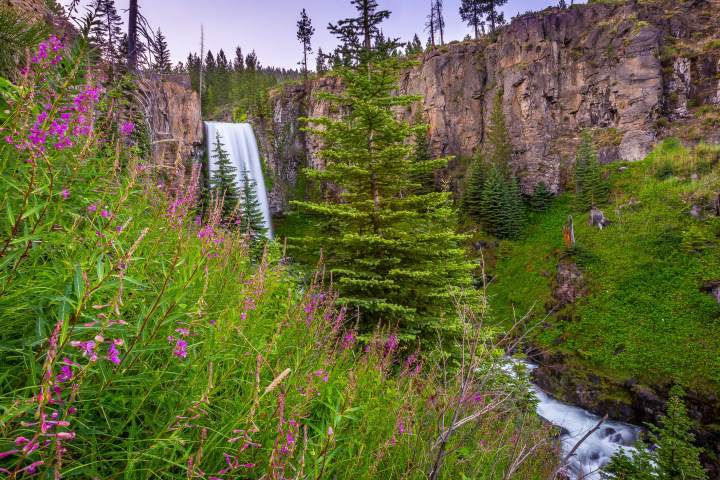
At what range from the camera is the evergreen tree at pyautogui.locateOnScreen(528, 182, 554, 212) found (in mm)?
33562

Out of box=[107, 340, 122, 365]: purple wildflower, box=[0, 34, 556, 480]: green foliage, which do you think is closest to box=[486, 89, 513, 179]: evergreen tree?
box=[0, 34, 556, 480]: green foliage

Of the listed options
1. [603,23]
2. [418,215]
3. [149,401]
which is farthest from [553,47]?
[149,401]

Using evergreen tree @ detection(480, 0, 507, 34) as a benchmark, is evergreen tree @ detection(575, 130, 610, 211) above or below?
below

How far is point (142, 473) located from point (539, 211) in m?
37.3

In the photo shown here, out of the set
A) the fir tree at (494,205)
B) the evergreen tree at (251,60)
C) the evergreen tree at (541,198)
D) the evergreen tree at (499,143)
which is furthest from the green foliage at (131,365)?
the evergreen tree at (251,60)

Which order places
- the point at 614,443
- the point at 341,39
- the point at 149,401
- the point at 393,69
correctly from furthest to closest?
the point at 614,443 < the point at 341,39 < the point at 393,69 < the point at 149,401

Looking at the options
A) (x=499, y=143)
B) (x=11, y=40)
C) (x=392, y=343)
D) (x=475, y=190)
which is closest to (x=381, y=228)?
(x=392, y=343)

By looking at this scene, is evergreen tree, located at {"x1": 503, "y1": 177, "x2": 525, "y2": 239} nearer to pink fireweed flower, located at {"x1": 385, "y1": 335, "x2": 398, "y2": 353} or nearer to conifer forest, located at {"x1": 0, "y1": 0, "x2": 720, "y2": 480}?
conifer forest, located at {"x1": 0, "y1": 0, "x2": 720, "y2": 480}

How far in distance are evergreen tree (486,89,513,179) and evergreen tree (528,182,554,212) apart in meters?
3.36

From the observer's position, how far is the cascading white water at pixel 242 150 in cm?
3962

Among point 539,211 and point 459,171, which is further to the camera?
point 459,171

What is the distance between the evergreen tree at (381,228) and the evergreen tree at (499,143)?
Answer: 3046 cm

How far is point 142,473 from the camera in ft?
4.05

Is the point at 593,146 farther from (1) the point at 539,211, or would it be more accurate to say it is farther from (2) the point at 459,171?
(2) the point at 459,171
